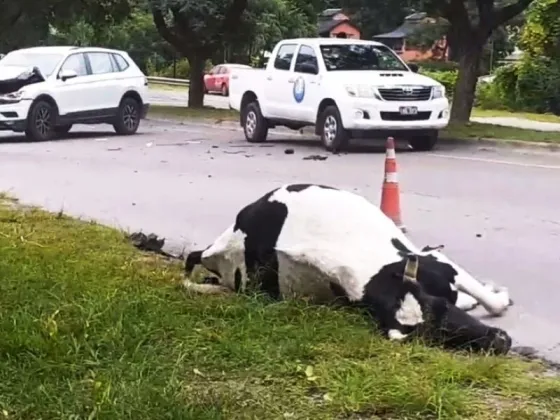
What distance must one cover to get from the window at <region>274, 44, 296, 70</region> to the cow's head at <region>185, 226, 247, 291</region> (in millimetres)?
12947

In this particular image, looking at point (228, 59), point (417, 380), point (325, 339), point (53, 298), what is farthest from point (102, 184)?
point (228, 59)

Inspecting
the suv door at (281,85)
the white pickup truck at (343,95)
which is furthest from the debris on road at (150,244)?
the suv door at (281,85)

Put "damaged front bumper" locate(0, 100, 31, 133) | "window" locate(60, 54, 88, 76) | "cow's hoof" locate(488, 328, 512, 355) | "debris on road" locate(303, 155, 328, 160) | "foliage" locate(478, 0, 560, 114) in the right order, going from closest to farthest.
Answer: "cow's hoof" locate(488, 328, 512, 355)
"debris on road" locate(303, 155, 328, 160)
"damaged front bumper" locate(0, 100, 31, 133)
"window" locate(60, 54, 88, 76)
"foliage" locate(478, 0, 560, 114)

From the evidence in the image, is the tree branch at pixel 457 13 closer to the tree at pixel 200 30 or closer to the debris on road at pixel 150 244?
the tree at pixel 200 30

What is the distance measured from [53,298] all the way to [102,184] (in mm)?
6968

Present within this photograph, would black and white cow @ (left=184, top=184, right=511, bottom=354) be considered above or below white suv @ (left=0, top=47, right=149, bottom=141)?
above

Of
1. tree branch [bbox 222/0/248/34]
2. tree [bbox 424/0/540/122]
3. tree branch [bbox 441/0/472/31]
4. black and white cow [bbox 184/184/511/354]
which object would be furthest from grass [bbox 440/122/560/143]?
black and white cow [bbox 184/184/511/354]

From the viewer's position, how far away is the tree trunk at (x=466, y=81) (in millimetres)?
21469

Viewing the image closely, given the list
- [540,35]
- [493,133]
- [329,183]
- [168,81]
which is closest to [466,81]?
[493,133]

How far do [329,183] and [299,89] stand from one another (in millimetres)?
5840

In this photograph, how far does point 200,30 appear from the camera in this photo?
29828 millimetres

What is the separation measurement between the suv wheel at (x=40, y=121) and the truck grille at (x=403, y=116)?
6.26 meters

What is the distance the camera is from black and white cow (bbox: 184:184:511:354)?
17.8ft

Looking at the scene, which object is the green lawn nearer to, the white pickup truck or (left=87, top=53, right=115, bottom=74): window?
the white pickup truck
